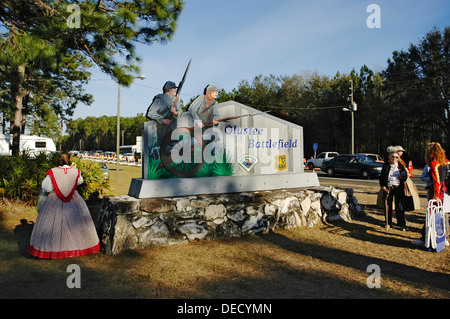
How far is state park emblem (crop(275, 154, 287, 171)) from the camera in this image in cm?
658

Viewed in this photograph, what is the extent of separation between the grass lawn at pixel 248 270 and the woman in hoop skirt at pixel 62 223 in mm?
148

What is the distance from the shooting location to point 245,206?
570cm

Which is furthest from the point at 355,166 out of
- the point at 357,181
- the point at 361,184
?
the point at 361,184

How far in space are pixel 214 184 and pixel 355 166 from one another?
16633 millimetres

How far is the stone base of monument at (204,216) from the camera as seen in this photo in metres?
4.79

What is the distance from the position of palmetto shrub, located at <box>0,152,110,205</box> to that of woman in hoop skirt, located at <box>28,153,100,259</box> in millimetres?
3992

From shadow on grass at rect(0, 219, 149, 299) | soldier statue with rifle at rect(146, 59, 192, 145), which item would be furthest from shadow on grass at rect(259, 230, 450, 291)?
soldier statue with rifle at rect(146, 59, 192, 145)

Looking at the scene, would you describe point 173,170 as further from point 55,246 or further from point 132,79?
point 132,79

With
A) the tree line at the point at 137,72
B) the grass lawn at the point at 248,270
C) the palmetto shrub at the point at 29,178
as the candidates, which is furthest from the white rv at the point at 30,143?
the grass lawn at the point at 248,270

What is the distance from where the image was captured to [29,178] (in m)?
8.24

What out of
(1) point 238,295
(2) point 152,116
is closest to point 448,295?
(1) point 238,295

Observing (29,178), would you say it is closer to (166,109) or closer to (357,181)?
(166,109)

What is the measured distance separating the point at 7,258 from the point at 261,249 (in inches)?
143

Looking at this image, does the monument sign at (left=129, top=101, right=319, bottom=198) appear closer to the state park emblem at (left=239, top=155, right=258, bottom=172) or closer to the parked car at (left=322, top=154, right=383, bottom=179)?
the state park emblem at (left=239, top=155, right=258, bottom=172)
